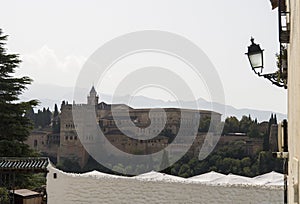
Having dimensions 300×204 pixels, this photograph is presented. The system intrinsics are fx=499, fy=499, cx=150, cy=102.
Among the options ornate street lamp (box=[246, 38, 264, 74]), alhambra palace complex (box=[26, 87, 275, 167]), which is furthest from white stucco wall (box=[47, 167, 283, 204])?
alhambra palace complex (box=[26, 87, 275, 167])

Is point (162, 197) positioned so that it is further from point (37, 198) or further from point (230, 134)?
point (230, 134)

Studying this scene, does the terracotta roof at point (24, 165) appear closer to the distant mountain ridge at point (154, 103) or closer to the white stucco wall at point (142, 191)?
the white stucco wall at point (142, 191)

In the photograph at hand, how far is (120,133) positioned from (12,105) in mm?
15501

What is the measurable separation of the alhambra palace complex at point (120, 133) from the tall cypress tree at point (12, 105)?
9.35 m

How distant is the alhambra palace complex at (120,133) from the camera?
2611 cm

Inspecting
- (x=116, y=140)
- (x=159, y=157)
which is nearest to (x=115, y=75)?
(x=159, y=157)

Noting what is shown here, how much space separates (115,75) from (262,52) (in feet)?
57.4

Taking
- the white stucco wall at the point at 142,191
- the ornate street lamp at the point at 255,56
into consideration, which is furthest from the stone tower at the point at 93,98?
the ornate street lamp at the point at 255,56

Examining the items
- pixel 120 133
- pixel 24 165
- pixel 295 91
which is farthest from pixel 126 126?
pixel 295 91

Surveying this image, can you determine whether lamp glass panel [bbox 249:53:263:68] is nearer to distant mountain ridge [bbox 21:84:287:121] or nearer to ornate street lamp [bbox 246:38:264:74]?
ornate street lamp [bbox 246:38:264:74]

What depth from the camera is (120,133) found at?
1216 inches

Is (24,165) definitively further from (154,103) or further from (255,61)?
(154,103)

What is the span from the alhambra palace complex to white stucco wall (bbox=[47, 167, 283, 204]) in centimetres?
1450

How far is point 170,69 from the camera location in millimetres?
22891
